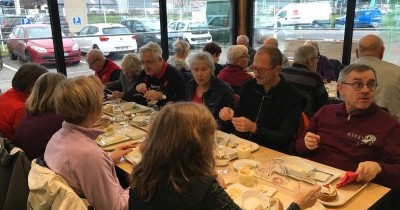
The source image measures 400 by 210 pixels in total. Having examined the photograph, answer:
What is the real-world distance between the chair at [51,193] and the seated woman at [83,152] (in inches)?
3.9

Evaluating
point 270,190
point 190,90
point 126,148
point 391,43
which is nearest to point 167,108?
point 270,190

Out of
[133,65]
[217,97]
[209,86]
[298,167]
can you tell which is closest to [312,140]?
[298,167]

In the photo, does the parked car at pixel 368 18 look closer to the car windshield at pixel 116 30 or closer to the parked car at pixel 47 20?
the car windshield at pixel 116 30

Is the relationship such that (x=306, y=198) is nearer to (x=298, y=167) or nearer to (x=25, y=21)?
(x=298, y=167)

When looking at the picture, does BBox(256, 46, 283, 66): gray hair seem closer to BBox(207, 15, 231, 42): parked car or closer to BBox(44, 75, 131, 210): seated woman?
BBox(44, 75, 131, 210): seated woman

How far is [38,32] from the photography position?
4.49 metres

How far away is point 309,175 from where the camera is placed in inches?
66.2

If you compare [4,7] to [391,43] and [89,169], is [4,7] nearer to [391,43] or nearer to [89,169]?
[89,169]

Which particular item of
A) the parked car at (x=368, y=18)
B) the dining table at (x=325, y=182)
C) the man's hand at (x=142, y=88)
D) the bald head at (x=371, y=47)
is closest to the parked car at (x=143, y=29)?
the man's hand at (x=142, y=88)

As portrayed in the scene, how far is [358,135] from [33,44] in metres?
4.26

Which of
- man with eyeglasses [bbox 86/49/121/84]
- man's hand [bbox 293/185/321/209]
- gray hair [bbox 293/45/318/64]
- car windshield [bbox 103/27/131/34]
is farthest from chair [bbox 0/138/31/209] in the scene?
car windshield [bbox 103/27/131/34]

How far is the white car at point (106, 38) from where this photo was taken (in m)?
4.87

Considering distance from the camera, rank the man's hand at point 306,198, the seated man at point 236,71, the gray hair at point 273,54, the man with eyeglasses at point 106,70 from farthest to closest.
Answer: the man with eyeglasses at point 106,70 → the seated man at point 236,71 → the gray hair at point 273,54 → the man's hand at point 306,198

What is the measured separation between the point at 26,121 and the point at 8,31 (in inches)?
114
